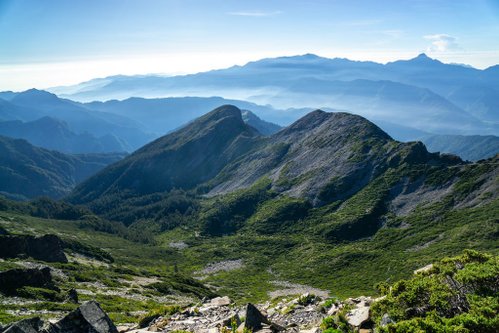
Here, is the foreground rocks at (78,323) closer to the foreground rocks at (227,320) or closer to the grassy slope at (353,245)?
the foreground rocks at (227,320)

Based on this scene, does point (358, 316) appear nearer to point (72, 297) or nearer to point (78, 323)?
point (78, 323)

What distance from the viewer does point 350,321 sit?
23234 mm

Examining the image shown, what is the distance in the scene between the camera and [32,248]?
79312mm

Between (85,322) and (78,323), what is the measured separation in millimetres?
370

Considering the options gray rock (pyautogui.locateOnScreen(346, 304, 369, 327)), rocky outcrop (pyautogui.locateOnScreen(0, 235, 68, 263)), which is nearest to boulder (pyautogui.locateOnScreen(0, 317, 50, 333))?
gray rock (pyautogui.locateOnScreen(346, 304, 369, 327))

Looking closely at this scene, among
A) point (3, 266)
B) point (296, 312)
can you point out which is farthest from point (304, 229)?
point (296, 312)

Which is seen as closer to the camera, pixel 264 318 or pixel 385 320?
pixel 385 320

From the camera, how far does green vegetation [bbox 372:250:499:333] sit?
738 inches

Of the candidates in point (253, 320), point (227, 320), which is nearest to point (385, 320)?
point (253, 320)

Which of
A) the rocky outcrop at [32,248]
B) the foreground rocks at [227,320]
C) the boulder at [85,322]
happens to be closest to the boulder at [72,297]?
the foreground rocks at [227,320]

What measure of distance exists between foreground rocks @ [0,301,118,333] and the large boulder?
24.6 meters

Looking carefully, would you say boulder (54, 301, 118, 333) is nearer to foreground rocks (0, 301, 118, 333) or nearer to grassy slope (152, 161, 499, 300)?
foreground rocks (0, 301, 118, 333)

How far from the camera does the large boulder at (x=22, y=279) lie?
4244cm

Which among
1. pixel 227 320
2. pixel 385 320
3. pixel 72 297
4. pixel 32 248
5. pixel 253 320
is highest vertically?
pixel 385 320
